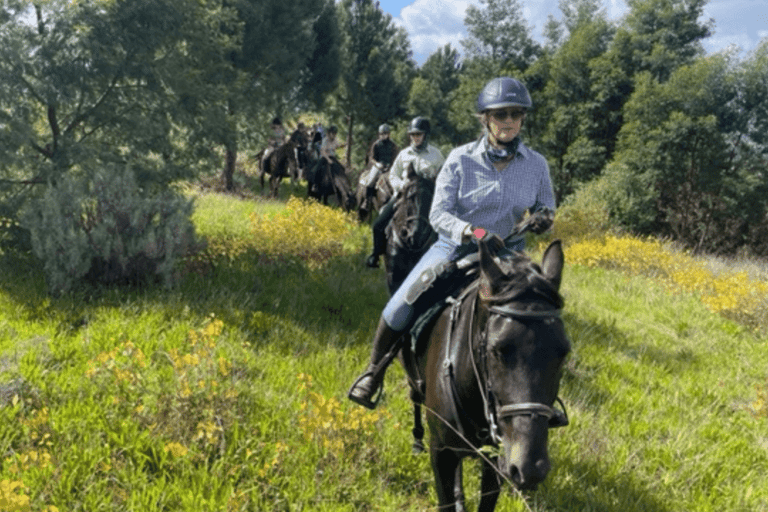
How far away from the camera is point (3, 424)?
3.54 metres

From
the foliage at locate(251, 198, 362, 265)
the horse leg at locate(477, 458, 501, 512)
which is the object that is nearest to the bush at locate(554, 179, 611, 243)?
the foliage at locate(251, 198, 362, 265)

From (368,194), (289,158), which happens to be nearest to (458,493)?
(368,194)

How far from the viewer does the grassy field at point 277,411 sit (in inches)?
129

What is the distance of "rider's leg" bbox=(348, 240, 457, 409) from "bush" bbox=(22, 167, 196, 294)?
154 inches

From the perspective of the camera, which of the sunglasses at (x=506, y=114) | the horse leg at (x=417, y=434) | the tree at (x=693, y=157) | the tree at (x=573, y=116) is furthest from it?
the tree at (x=573, y=116)

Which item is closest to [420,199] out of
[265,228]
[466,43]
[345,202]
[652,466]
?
[652,466]

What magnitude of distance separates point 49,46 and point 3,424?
19.0ft

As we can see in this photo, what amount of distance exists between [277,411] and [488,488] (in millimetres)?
1949

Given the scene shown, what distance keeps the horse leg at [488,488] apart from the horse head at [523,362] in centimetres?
86

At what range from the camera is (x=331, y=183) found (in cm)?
1521

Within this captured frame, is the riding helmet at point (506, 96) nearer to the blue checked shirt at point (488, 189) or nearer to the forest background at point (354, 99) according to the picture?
the blue checked shirt at point (488, 189)

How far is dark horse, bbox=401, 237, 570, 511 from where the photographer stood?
1.90m

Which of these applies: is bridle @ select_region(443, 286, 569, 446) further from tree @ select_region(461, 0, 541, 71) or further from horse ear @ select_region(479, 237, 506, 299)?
tree @ select_region(461, 0, 541, 71)

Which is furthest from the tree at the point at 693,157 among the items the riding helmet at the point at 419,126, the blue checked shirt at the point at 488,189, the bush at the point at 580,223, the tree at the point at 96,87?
the blue checked shirt at the point at 488,189
